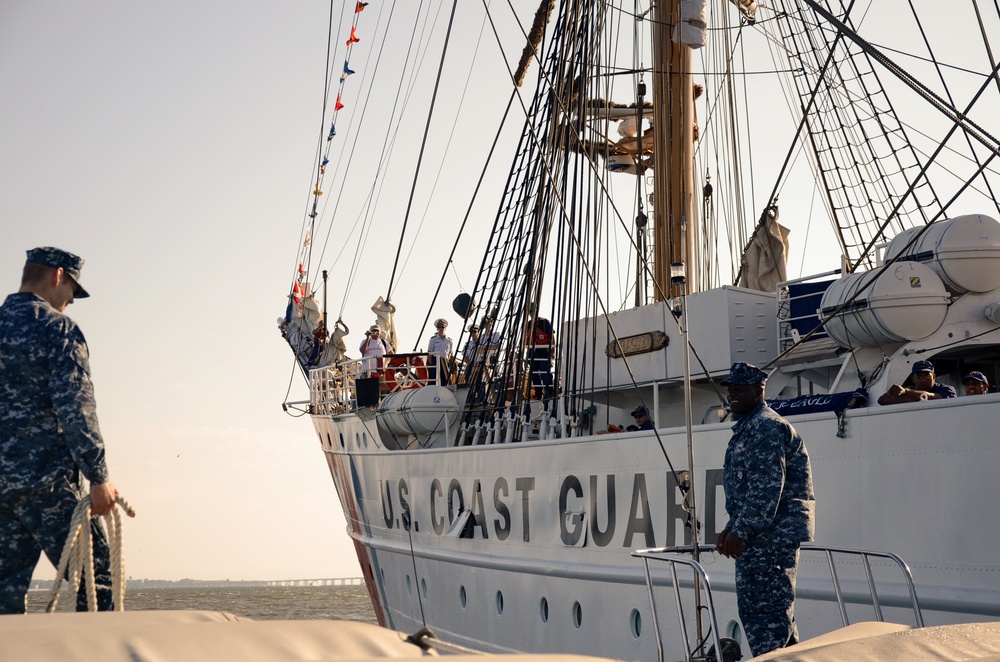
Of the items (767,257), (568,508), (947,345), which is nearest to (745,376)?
(947,345)

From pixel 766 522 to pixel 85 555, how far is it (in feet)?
9.43

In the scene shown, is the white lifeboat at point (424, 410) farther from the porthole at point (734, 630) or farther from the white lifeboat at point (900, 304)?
the white lifeboat at point (900, 304)

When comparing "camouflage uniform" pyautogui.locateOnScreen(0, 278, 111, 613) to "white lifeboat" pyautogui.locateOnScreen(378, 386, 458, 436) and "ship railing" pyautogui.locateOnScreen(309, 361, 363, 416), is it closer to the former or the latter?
"white lifeboat" pyautogui.locateOnScreen(378, 386, 458, 436)

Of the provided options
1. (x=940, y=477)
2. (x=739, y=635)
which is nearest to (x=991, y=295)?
(x=940, y=477)

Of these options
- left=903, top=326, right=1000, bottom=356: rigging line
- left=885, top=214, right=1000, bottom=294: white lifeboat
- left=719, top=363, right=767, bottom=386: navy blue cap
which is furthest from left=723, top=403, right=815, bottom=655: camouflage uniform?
left=885, top=214, right=1000, bottom=294: white lifeboat

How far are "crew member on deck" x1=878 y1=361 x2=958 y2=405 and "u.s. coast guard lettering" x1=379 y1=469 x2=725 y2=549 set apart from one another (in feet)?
4.34

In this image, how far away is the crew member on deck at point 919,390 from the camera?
6.95 m

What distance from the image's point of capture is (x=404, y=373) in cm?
1457

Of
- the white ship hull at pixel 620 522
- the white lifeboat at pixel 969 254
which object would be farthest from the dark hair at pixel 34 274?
the white lifeboat at pixel 969 254

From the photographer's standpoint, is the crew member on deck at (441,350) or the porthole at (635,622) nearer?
the porthole at (635,622)

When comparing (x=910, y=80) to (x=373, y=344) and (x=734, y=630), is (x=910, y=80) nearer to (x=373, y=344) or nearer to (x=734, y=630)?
(x=734, y=630)

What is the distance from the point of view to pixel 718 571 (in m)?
7.89

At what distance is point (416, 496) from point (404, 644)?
9.88 metres

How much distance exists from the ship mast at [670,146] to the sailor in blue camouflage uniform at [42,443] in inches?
348
